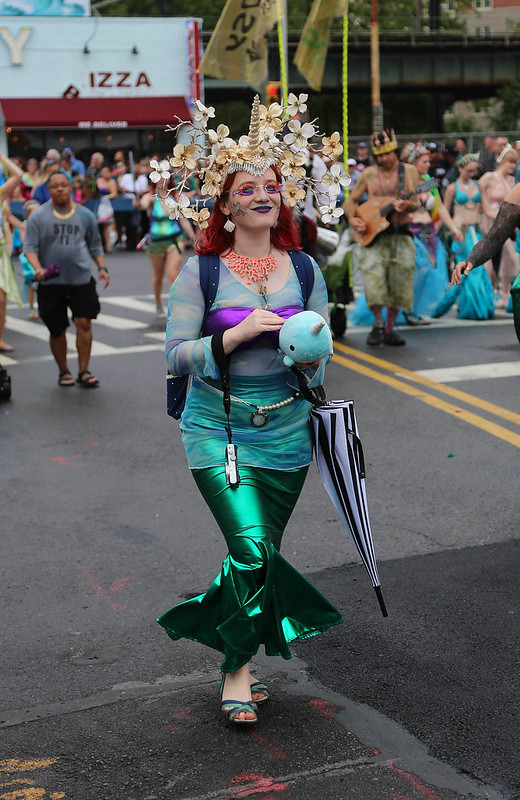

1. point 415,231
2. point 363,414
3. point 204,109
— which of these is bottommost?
point 363,414

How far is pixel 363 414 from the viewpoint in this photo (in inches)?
365

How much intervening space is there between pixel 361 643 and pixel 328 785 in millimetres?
1199

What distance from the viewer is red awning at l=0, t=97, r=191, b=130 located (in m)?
37.8

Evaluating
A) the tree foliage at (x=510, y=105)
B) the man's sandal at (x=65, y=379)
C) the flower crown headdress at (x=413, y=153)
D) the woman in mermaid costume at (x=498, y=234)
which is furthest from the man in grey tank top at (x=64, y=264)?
the tree foliage at (x=510, y=105)

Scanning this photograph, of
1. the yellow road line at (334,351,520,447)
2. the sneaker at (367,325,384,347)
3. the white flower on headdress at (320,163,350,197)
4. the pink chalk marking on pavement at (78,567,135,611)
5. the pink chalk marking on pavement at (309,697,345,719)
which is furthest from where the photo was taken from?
the sneaker at (367,325,384,347)

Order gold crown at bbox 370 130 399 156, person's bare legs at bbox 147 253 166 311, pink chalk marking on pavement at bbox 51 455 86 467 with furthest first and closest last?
person's bare legs at bbox 147 253 166 311
gold crown at bbox 370 130 399 156
pink chalk marking on pavement at bbox 51 455 86 467

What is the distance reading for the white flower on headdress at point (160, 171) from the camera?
4254 mm

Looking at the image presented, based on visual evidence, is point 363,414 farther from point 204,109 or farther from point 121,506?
point 204,109

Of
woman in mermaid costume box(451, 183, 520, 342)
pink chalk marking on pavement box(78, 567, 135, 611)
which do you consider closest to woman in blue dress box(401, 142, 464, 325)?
woman in mermaid costume box(451, 183, 520, 342)

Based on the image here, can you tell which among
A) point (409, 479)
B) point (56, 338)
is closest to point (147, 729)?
point (409, 479)

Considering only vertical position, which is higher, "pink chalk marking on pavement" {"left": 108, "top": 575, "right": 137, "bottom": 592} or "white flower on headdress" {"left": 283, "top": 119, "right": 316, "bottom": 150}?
"white flower on headdress" {"left": 283, "top": 119, "right": 316, "bottom": 150}

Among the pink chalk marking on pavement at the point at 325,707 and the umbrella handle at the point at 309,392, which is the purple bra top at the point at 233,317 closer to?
the umbrella handle at the point at 309,392

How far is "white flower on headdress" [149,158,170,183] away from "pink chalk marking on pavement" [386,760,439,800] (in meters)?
2.11

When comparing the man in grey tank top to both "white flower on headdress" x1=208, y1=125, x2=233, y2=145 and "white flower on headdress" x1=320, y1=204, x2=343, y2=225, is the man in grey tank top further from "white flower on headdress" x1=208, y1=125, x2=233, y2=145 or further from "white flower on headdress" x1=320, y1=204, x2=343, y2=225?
"white flower on headdress" x1=208, y1=125, x2=233, y2=145
